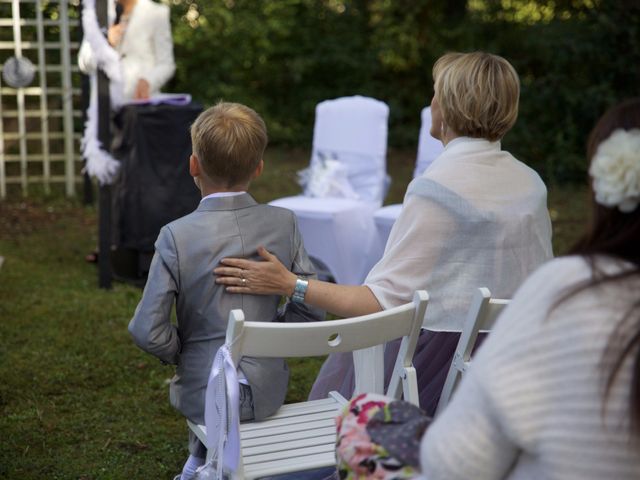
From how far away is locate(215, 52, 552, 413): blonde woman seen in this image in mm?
2586

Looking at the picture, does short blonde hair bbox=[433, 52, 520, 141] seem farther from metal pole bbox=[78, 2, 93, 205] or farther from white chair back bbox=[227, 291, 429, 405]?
metal pole bbox=[78, 2, 93, 205]

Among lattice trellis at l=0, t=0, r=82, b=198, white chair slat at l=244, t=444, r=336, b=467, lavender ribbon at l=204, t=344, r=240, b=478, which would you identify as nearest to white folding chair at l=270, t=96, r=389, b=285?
lattice trellis at l=0, t=0, r=82, b=198

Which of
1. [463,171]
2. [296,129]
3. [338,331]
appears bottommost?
[296,129]

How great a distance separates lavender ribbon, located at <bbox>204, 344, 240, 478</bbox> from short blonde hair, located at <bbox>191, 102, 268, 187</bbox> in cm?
56

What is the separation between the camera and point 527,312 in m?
1.48

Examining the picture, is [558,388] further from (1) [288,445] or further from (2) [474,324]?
(1) [288,445]

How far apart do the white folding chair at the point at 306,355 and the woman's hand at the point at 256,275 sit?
0.75 feet

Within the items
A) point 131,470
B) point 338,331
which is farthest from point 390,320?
point 131,470

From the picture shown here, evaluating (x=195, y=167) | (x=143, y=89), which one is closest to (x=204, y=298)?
(x=195, y=167)

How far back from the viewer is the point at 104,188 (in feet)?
17.7

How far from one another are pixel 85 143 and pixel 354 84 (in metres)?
6.88

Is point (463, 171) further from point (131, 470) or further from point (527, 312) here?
point (131, 470)

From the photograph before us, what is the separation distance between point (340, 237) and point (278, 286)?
3211mm

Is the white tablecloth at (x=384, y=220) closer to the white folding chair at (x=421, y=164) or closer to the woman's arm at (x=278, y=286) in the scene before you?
the white folding chair at (x=421, y=164)
